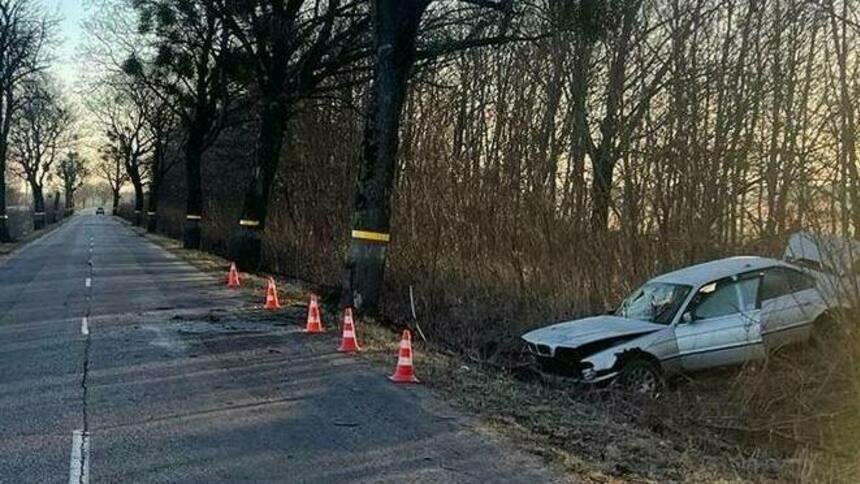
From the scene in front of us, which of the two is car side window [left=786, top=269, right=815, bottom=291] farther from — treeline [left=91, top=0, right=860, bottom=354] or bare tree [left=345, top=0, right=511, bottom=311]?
bare tree [left=345, top=0, right=511, bottom=311]

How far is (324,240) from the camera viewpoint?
3066 cm

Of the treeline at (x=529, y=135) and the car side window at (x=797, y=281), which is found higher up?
the treeline at (x=529, y=135)

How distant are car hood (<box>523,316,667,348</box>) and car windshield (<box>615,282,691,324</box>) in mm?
266

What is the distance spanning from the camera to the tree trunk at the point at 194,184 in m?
37.8

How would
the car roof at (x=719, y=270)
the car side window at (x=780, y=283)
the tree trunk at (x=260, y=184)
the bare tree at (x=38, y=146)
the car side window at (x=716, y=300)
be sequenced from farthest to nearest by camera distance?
the bare tree at (x=38, y=146) → the tree trunk at (x=260, y=184) → the car roof at (x=719, y=270) → the car side window at (x=716, y=300) → the car side window at (x=780, y=283)

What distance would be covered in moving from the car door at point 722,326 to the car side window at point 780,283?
0.12m

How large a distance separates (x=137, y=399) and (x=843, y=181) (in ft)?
25.6

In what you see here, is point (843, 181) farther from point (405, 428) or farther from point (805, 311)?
point (405, 428)

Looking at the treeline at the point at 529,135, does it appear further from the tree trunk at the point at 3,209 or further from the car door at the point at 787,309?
the tree trunk at the point at 3,209

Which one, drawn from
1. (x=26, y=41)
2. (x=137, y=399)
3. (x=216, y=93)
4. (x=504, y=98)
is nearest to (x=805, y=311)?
(x=137, y=399)

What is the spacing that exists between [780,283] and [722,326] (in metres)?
1.02

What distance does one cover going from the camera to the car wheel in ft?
37.8

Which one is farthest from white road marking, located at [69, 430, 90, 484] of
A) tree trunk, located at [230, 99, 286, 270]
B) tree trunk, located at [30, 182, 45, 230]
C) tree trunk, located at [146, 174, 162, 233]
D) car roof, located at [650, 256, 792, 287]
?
tree trunk, located at [30, 182, 45, 230]

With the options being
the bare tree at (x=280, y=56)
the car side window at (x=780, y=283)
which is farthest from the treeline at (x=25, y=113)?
the car side window at (x=780, y=283)
